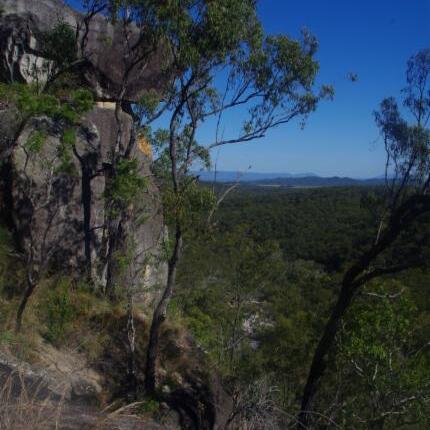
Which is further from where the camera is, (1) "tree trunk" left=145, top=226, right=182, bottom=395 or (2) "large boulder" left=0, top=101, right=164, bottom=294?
(2) "large boulder" left=0, top=101, right=164, bottom=294

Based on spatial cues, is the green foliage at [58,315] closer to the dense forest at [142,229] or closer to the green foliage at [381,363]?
the dense forest at [142,229]

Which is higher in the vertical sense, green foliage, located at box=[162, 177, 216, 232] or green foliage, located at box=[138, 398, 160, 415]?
green foliage, located at box=[162, 177, 216, 232]

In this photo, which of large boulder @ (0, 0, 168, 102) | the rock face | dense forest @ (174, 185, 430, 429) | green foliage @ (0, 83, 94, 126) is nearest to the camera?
green foliage @ (0, 83, 94, 126)

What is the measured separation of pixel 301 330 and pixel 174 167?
11.5 m

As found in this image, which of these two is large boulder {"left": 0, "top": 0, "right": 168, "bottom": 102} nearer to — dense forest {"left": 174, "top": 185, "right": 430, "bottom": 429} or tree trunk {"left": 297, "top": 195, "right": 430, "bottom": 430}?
dense forest {"left": 174, "top": 185, "right": 430, "bottom": 429}

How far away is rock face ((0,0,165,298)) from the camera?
29.1ft

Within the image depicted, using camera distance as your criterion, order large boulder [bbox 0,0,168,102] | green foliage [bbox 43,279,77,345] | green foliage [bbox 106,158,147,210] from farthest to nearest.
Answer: large boulder [bbox 0,0,168,102] → green foliage [bbox 43,279,77,345] → green foliage [bbox 106,158,147,210]

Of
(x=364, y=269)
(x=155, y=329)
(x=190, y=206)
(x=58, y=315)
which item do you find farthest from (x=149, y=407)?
(x=364, y=269)

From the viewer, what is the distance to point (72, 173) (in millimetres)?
7617

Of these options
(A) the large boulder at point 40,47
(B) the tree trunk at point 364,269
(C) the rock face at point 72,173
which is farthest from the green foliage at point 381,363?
(A) the large boulder at point 40,47

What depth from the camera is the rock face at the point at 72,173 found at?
8.86 meters

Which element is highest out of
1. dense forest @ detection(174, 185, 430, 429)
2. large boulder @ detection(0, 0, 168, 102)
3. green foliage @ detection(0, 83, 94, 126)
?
large boulder @ detection(0, 0, 168, 102)

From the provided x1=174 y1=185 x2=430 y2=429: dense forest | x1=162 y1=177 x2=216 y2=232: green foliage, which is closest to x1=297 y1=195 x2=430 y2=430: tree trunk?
x1=174 y1=185 x2=430 y2=429: dense forest

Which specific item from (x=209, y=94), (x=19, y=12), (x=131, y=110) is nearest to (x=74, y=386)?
(x=209, y=94)
